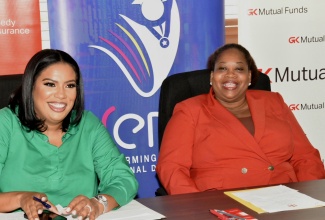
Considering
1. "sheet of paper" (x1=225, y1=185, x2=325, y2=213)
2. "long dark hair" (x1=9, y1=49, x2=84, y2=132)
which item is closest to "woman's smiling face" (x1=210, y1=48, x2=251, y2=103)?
"sheet of paper" (x1=225, y1=185, x2=325, y2=213)

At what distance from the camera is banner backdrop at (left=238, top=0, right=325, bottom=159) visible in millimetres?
4605

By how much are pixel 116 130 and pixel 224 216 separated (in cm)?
212

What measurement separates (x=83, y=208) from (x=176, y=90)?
46.6 inches

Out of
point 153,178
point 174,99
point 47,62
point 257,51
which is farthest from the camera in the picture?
point 257,51

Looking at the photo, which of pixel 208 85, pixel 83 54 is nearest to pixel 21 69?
pixel 83 54

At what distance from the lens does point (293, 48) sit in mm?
4711

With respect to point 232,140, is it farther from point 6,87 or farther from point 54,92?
point 6,87

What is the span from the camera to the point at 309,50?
475cm

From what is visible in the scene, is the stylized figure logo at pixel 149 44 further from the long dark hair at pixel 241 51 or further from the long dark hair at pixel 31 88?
the long dark hair at pixel 31 88

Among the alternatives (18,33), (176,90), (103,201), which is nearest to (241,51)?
(176,90)

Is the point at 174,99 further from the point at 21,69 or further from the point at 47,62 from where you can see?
the point at 21,69

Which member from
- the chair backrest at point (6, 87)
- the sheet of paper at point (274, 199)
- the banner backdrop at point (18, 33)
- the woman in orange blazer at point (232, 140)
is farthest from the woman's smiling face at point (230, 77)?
the banner backdrop at point (18, 33)

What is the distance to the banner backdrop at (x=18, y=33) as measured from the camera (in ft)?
13.0

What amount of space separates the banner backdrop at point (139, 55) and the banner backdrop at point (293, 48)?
1.39 feet
